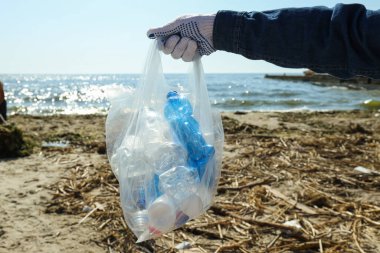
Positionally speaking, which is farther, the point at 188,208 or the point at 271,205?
the point at 271,205

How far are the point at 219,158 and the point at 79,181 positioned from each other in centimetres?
252

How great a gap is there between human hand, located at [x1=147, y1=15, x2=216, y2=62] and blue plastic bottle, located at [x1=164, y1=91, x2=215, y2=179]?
0.28m

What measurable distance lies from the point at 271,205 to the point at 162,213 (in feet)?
6.68

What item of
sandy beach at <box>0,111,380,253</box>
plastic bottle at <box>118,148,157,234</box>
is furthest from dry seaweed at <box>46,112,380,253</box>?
plastic bottle at <box>118,148,157,234</box>

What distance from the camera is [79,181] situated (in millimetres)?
3998

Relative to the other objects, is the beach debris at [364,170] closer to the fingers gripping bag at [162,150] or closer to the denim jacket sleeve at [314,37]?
the fingers gripping bag at [162,150]

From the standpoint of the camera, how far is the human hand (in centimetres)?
147

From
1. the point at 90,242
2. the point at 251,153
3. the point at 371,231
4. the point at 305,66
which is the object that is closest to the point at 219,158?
the point at 305,66

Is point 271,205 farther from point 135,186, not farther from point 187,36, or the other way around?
point 187,36

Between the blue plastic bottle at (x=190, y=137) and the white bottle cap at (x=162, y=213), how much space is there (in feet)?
0.74

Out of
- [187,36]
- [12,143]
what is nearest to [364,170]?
[187,36]

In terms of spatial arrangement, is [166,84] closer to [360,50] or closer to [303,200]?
[360,50]

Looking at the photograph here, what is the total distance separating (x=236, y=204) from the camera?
331 centimetres

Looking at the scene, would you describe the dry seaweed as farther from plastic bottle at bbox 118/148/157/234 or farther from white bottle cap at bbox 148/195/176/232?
white bottle cap at bbox 148/195/176/232
